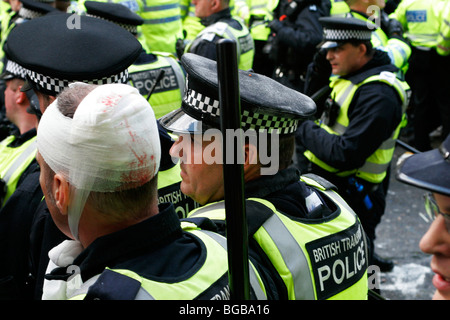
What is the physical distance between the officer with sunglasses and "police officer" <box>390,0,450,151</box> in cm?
548

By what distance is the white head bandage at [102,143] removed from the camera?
1.47 meters

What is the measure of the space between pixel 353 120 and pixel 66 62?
2.23m

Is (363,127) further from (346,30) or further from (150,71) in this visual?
(150,71)

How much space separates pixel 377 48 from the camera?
171 inches

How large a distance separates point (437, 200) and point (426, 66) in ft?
19.5

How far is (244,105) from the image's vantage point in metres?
1.86

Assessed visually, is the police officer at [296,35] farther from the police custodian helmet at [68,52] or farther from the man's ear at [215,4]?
Result: the police custodian helmet at [68,52]

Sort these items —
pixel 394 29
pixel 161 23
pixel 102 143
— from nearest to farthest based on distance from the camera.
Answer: pixel 102 143, pixel 161 23, pixel 394 29

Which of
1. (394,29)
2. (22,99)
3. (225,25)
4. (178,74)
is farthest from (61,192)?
(394,29)

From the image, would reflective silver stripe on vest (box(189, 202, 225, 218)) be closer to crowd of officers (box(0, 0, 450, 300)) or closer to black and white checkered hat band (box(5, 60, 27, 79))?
crowd of officers (box(0, 0, 450, 300))

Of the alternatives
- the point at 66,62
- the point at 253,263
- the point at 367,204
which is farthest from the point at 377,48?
the point at 253,263

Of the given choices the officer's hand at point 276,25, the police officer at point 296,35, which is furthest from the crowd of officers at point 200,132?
the officer's hand at point 276,25

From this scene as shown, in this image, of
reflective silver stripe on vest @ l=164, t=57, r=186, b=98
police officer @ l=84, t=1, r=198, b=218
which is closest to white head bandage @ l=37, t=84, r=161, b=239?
police officer @ l=84, t=1, r=198, b=218
